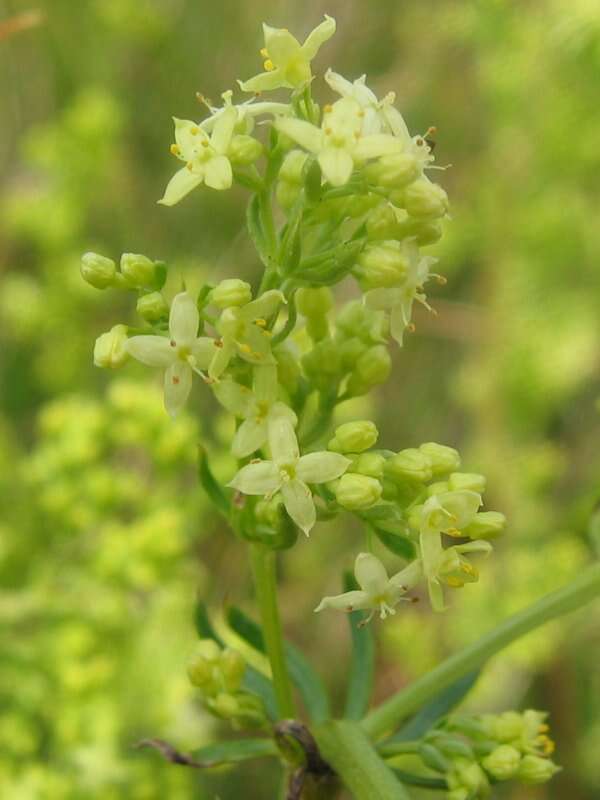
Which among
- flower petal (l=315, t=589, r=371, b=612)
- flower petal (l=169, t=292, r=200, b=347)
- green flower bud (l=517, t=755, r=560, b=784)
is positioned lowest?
green flower bud (l=517, t=755, r=560, b=784)

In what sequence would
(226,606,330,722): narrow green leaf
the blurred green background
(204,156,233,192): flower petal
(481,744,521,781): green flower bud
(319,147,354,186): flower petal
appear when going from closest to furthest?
(319,147,354,186): flower petal < (204,156,233,192): flower petal < (481,744,521,781): green flower bud < (226,606,330,722): narrow green leaf < the blurred green background

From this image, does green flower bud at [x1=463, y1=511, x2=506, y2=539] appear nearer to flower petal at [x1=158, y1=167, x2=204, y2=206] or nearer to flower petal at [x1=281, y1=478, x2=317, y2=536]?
flower petal at [x1=281, y1=478, x2=317, y2=536]

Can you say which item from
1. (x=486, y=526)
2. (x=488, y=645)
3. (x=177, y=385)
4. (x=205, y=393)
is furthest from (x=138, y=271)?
(x=205, y=393)

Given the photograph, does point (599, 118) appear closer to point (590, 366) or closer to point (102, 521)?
point (590, 366)

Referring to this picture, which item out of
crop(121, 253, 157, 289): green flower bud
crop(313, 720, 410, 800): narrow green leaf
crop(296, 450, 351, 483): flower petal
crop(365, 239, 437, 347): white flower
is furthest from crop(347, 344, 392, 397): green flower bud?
crop(313, 720, 410, 800): narrow green leaf

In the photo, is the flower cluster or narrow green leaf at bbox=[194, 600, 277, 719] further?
narrow green leaf at bbox=[194, 600, 277, 719]

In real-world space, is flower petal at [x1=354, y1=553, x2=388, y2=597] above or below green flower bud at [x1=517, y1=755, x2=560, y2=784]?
above

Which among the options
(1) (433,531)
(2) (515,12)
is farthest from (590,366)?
(1) (433,531)

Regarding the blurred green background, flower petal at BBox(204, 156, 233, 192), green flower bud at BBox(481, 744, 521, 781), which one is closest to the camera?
flower petal at BBox(204, 156, 233, 192)
